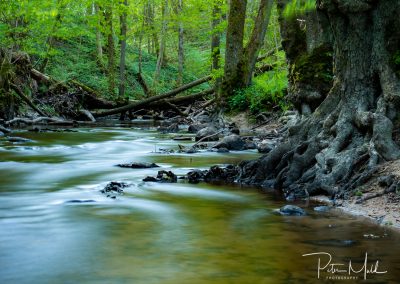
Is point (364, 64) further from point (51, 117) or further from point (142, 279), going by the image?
point (51, 117)

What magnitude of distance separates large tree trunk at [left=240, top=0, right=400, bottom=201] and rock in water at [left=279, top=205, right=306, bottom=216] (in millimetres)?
946

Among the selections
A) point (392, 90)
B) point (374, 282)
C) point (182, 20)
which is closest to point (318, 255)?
point (374, 282)

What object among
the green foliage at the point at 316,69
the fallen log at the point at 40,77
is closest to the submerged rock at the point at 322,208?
the green foliage at the point at 316,69

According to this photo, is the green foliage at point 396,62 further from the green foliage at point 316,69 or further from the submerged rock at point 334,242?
the green foliage at point 316,69

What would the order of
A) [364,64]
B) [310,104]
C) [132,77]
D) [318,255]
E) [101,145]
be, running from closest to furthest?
[318,255]
[364,64]
[310,104]
[101,145]
[132,77]

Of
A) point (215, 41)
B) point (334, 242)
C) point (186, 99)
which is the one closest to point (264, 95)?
point (215, 41)

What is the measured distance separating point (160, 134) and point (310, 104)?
8.57 meters

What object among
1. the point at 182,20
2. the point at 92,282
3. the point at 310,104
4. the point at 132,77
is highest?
the point at 182,20

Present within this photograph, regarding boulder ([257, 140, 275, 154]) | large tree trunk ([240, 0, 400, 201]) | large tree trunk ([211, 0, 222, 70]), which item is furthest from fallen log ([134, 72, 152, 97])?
large tree trunk ([240, 0, 400, 201])

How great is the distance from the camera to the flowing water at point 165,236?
4.44m

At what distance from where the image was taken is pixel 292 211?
6.61 meters

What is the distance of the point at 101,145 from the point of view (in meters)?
15.6

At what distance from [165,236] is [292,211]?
5.75 ft

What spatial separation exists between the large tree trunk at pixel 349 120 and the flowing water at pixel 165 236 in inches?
27.4
